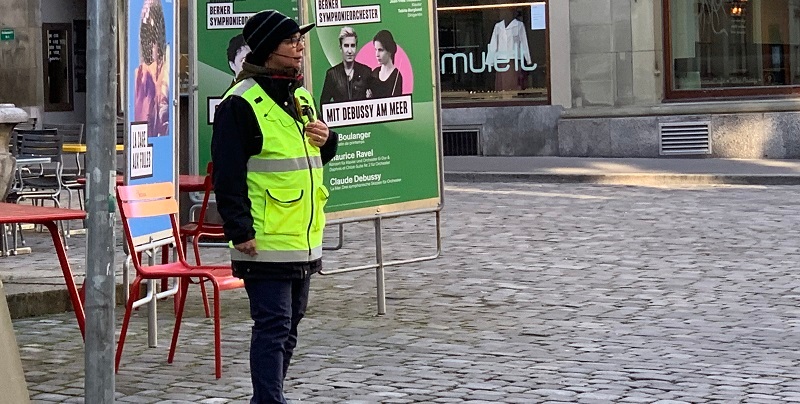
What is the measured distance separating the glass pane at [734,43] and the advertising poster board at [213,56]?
1389 centimetres

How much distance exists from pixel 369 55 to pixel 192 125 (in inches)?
94.8

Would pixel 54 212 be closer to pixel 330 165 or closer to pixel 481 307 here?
pixel 330 165

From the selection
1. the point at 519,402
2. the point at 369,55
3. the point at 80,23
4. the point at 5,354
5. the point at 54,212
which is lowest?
the point at 519,402

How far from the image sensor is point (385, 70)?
915 cm

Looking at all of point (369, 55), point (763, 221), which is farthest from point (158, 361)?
point (763, 221)

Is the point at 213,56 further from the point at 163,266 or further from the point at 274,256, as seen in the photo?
the point at 274,256

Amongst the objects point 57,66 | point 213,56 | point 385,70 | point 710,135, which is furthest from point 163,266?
point 57,66

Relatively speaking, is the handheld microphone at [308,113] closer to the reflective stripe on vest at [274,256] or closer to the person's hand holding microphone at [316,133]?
the person's hand holding microphone at [316,133]

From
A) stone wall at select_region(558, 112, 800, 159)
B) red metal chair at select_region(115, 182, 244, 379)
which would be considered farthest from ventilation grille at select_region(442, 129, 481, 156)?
red metal chair at select_region(115, 182, 244, 379)

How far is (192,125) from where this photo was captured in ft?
36.3

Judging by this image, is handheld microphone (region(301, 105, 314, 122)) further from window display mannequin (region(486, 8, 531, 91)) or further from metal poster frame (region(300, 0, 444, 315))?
window display mannequin (region(486, 8, 531, 91))

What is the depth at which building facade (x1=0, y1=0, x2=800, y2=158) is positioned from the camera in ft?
75.1

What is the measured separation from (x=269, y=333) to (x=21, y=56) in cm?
2800

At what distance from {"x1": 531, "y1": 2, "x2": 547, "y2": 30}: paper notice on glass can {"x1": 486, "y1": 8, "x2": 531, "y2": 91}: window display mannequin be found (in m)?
0.23
